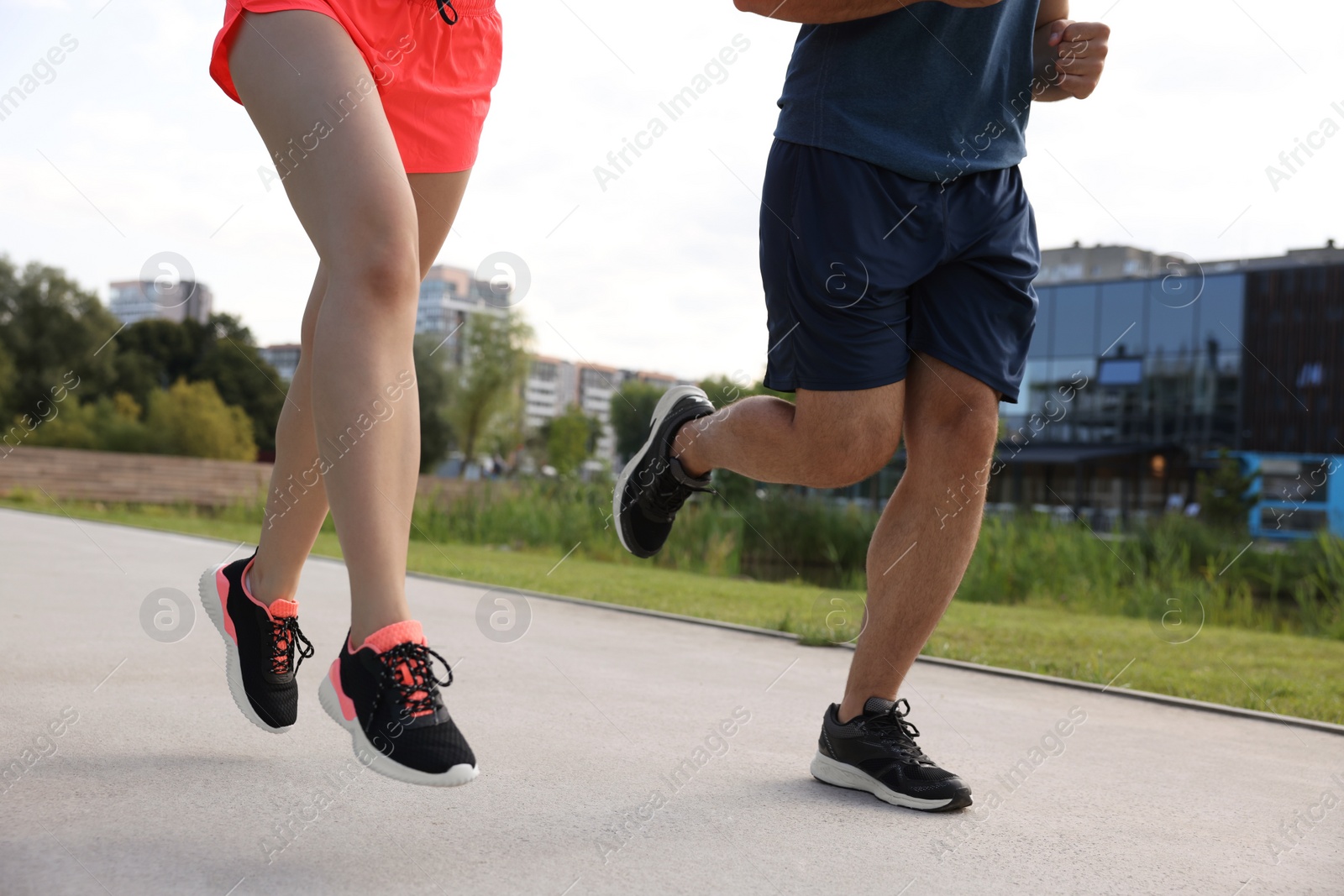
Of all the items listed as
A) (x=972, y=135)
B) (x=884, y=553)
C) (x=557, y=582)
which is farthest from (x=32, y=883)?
(x=557, y=582)

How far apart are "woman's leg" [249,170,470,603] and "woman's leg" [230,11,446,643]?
33 centimetres

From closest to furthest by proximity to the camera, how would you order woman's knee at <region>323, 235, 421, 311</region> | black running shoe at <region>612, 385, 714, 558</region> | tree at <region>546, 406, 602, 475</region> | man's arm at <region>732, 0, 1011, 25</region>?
1. woman's knee at <region>323, 235, 421, 311</region>
2. man's arm at <region>732, 0, 1011, 25</region>
3. black running shoe at <region>612, 385, 714, 558</region>
4. tree at <region>546, 406, 602, 475</region>

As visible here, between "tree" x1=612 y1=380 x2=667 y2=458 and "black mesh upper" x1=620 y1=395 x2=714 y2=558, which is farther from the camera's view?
"tree" x1=612 y1=380 x2=667 y2=458

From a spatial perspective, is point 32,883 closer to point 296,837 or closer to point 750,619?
point 296,837

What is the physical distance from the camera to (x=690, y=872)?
5.16 ft

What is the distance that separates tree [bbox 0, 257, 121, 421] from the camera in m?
38.9

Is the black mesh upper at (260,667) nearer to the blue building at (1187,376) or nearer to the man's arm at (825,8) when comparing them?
the man's arm at (825,8)

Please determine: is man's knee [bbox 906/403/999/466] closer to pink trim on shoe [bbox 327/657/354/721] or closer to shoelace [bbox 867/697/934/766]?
shoelace [bbox 867/697/934/766]

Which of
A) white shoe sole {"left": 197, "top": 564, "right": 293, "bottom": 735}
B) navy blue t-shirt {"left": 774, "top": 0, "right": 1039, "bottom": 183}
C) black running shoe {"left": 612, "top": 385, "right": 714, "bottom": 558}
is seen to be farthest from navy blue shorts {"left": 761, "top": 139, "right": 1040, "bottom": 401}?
white shoe sole {"left": 197, "top": 564, "right": 293, "bottom": 735}

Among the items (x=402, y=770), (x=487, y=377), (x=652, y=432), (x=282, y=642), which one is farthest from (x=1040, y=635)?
(x=487, y=377)

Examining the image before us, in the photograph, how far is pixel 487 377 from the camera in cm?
4259

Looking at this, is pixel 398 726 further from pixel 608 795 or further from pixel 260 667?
pixel 260 667

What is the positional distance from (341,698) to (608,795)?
0.55 metres

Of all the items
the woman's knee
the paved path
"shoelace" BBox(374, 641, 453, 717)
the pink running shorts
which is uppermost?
the pink running shorts
